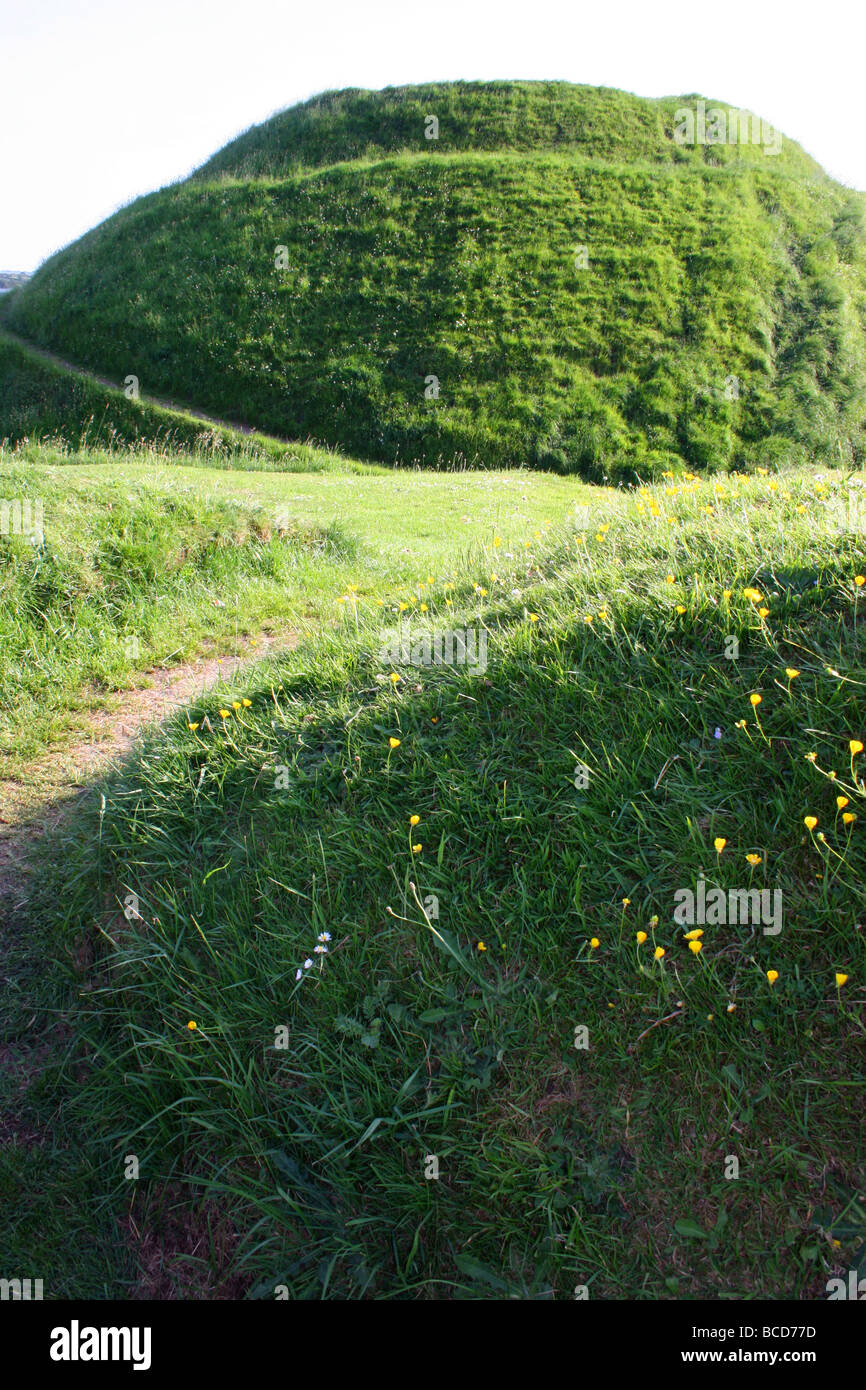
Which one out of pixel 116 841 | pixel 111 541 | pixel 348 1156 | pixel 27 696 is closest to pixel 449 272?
pixel 111 541

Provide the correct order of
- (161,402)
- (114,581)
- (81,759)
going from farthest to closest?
1. (161,402)
2. (114,581)
3. (81,759)

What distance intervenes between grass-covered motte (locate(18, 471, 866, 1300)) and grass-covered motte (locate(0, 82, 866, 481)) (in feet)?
60.3

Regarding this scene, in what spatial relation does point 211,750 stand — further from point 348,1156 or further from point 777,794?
point 777,794

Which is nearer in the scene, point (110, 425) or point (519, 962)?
point (519, 962)

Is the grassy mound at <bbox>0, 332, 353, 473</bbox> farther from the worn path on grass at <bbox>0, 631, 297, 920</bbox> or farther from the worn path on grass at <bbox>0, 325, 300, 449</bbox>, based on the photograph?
the worn path on grass at <bbox>0, 631, 297, 920</bbox>

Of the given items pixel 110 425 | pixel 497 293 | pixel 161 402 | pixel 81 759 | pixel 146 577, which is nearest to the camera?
pixel 81 759

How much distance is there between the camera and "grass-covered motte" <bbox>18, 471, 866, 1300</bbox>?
2.94m

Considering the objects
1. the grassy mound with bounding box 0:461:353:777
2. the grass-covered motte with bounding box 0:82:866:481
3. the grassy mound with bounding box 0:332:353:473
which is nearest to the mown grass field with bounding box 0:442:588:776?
the grassy mound with bounding box 0:461:353:777

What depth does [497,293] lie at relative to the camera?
25922mm

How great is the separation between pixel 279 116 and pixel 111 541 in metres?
37.5

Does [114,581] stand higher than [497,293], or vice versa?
[497,293]

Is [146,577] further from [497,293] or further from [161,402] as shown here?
[497,293]

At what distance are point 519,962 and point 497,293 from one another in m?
26.5

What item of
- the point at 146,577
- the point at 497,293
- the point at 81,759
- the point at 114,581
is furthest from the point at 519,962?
the point at 497,293
